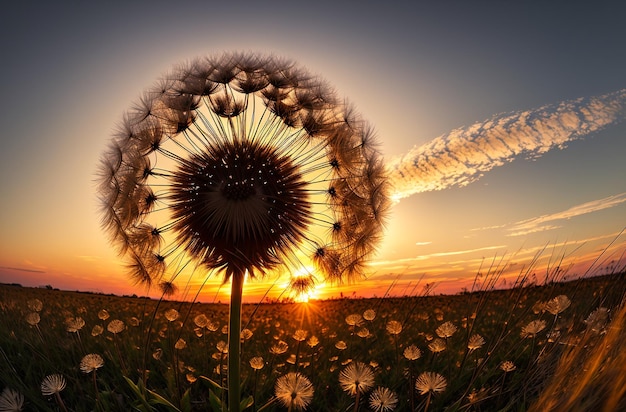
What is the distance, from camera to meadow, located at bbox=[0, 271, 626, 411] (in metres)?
3.07

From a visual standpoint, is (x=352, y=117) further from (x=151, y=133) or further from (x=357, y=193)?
(x=151, y=133)

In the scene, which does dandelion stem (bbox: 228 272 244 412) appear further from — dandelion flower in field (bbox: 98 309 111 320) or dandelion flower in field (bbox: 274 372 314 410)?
dandelion flower in field (bbox: 98 309 111 320)

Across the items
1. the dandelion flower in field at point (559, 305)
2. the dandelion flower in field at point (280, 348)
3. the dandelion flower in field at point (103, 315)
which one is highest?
the dandelion flower in field at point (559, 305)

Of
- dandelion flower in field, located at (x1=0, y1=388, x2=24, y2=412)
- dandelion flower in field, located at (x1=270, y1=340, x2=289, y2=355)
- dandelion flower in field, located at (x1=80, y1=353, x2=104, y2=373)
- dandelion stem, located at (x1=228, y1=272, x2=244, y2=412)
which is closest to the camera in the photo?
dandelion flower in field, located at (x1=0, y1=388, x2=24, y2=412)

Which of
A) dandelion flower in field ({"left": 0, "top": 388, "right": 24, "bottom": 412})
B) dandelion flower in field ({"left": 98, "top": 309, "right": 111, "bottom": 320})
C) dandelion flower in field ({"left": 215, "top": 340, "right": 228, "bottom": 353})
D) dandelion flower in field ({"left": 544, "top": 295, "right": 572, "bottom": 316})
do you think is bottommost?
dandelion flower in field ({"left": 0, "top": 388, "right": 24, "bottom": 412})

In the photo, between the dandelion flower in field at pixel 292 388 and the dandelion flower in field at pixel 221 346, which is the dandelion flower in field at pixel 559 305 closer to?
the dandelion flower in field at pixel 292 388

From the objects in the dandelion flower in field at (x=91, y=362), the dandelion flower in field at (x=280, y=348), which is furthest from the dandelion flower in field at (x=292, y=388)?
the dandelion flower in field at (x=91, y=362)

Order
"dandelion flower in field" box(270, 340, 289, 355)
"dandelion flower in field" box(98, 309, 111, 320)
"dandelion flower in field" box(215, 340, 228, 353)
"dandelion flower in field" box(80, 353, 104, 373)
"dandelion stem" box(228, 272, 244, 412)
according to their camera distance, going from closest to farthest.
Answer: "dandelion flower in field" box(80, 353, 104, 373) → "dandelion stem" box(228, 272, 244, 412) → "dandelion flower in field" box(270, 340, 289, 355) → "dandelion flower in field" box(215, 340, 228, 353) → "dandelion flower in field" box(98, 309, 111, 320)

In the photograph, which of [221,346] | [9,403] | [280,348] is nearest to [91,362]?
[9,403]

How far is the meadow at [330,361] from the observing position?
3074 millimetres

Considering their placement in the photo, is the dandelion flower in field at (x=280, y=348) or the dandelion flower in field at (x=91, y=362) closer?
the dandelion flower in field at (x=91, y=362)

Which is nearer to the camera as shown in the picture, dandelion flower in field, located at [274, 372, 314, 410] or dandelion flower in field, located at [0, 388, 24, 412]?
dandelion flower in field, located at [274, 372, 314, 410]

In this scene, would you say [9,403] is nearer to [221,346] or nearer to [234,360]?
[234,360]

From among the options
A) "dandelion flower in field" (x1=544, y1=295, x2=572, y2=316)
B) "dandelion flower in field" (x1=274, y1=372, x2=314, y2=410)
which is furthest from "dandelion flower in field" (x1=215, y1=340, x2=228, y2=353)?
"dandelion flower in field" (x1=544, y1=295, x2=572, y2=316)
